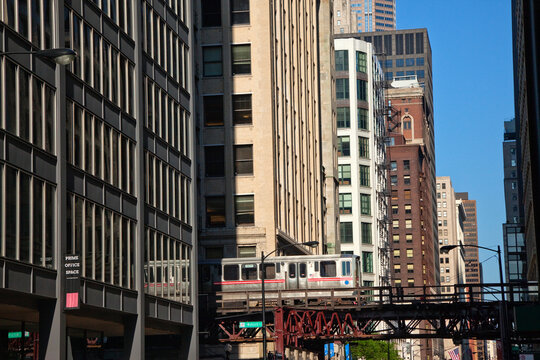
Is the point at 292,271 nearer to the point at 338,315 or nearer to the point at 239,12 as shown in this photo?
the point at 338,315

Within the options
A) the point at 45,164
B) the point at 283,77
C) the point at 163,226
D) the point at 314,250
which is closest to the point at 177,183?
the point at 163,226

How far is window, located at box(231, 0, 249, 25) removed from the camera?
7728cm

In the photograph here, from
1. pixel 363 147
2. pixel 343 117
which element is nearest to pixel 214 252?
pixel 363 147

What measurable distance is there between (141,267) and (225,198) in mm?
32610

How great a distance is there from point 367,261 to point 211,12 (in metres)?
65.6

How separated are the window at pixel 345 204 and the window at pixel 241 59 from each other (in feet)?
202

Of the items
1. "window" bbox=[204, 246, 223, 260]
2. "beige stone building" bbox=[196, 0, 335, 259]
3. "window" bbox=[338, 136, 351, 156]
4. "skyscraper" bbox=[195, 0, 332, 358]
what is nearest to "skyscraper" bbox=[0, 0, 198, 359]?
"window" bbox=[204, 246, 223, 260]

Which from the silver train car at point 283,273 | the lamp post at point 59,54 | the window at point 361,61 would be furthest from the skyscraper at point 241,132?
the window at point 361,61

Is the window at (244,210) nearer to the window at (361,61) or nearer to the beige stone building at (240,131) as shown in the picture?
the beige stone building at (240,131)

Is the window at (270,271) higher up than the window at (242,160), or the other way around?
the window at (242,160)

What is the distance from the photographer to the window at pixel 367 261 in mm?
134125

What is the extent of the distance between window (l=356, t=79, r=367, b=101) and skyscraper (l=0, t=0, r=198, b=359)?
86.5 meters

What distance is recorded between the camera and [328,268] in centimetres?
6706

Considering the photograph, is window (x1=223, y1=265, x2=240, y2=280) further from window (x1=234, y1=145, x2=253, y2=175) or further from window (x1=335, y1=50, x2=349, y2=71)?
window (x1=335, y1=50, x2=349, y2=71)
